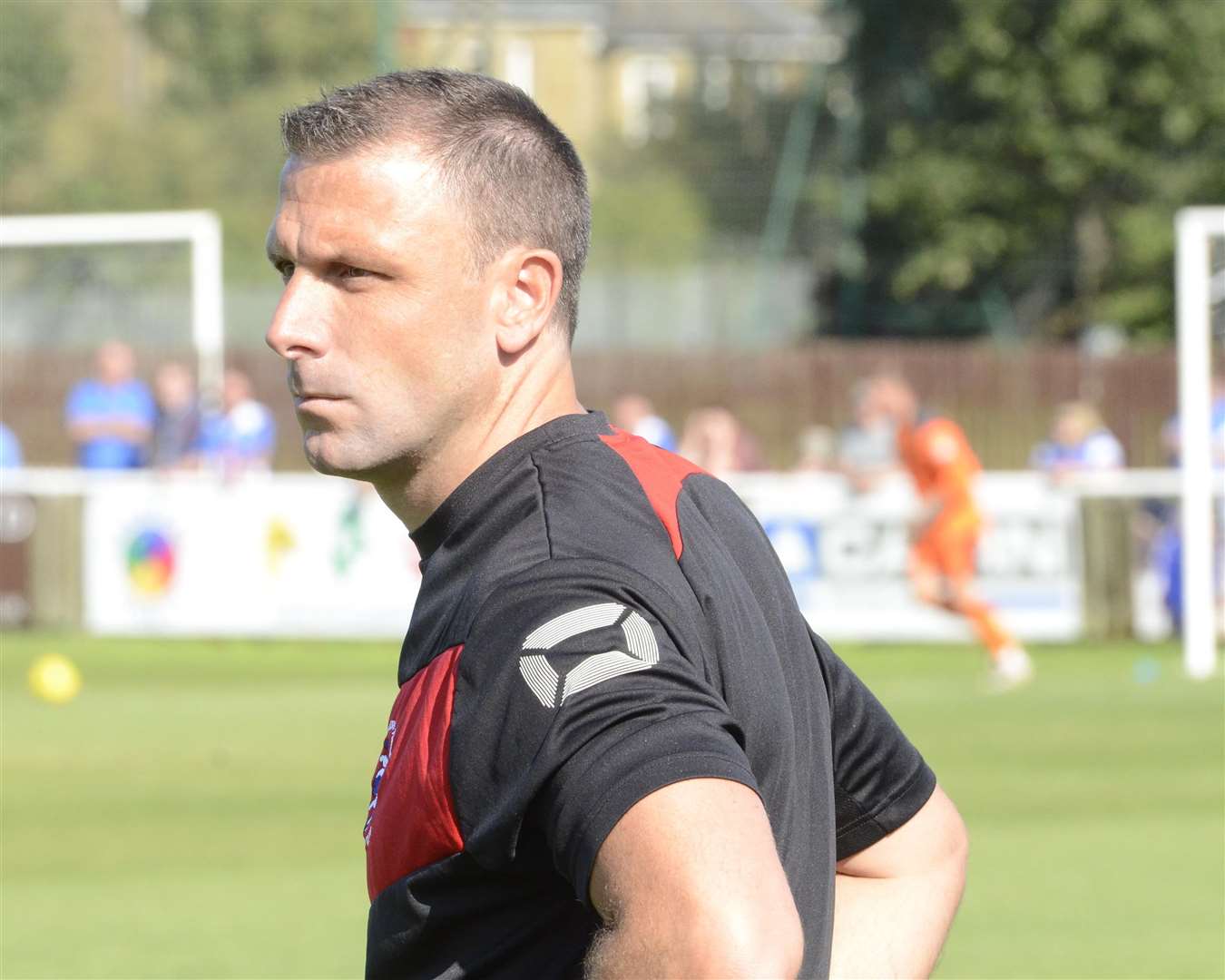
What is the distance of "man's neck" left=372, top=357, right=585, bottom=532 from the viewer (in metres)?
2.24

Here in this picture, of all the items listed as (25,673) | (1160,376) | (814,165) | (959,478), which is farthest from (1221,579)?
(814,165)

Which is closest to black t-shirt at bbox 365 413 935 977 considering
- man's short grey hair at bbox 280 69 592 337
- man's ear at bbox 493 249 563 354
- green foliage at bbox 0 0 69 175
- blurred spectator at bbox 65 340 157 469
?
man's ear at bbox 493 249 563 354

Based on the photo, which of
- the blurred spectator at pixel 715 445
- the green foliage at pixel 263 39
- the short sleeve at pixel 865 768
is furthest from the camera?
the green foliage at pixel 263 39

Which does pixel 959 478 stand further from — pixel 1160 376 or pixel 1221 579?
pixel 1160 376

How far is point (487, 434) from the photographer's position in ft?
7.36

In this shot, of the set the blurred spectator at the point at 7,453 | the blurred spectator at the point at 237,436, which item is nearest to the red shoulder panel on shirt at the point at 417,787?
the blurred spectator at the point at 237,436

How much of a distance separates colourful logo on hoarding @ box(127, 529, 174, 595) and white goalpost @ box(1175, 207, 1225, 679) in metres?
8.79

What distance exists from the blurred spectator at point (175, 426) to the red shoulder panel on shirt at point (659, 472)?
17.4 m

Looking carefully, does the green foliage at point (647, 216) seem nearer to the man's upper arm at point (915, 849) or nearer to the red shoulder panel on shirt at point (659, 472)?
the man's upper arm at point (915, 849)

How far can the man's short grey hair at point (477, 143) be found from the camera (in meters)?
2.15

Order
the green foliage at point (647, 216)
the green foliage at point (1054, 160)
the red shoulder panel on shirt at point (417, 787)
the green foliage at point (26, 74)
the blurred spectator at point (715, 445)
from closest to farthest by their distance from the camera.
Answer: the red shoulder panel on shirt at point (417, 787), the blurred spectator at point (715, 445), the green foliage at point (647, 216), the green foliage at point (1054, 160), the green foliage at point (26, 74)

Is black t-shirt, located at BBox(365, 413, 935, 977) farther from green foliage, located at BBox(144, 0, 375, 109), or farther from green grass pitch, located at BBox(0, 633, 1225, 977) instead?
green foliage, located at BBox(144, 0, 375, 109)

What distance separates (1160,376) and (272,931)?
76.3 feet

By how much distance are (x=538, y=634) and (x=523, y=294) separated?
493mm
